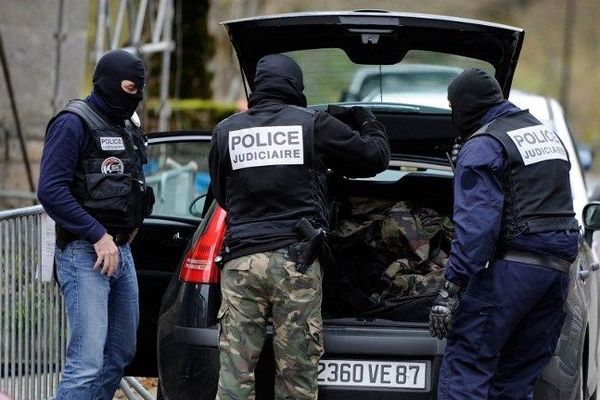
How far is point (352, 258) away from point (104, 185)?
1.23m

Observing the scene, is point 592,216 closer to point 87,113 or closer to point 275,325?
point 275,325

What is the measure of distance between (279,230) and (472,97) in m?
0.90

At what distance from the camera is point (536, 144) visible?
4.88 metres

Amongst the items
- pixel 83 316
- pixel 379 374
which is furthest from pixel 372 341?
pixel 83 316

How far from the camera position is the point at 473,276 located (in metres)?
4.82

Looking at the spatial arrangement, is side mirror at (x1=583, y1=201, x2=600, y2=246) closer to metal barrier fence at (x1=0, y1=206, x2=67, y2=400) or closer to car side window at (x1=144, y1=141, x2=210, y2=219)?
car side window at (x1=144, y1=141, x2=210, y2=219)

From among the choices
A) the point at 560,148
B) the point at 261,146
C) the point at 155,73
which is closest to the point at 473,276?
the point at 560,148

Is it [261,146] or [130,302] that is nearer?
[261,146]

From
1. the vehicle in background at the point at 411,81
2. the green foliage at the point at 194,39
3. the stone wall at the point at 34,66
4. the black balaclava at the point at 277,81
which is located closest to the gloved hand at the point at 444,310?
the black balaclava at the point at 277,81

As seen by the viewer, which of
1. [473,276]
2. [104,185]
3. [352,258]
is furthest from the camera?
[352,258]

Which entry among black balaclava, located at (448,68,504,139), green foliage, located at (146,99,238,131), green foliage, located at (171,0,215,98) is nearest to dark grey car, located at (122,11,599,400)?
black balaclava, located at (448,68,504,139)

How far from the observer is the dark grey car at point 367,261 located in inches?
195

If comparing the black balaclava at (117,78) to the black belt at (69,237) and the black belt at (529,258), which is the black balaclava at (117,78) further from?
the black belt at (529,258)

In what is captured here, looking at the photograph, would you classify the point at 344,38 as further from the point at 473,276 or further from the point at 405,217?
the point at 473,276
